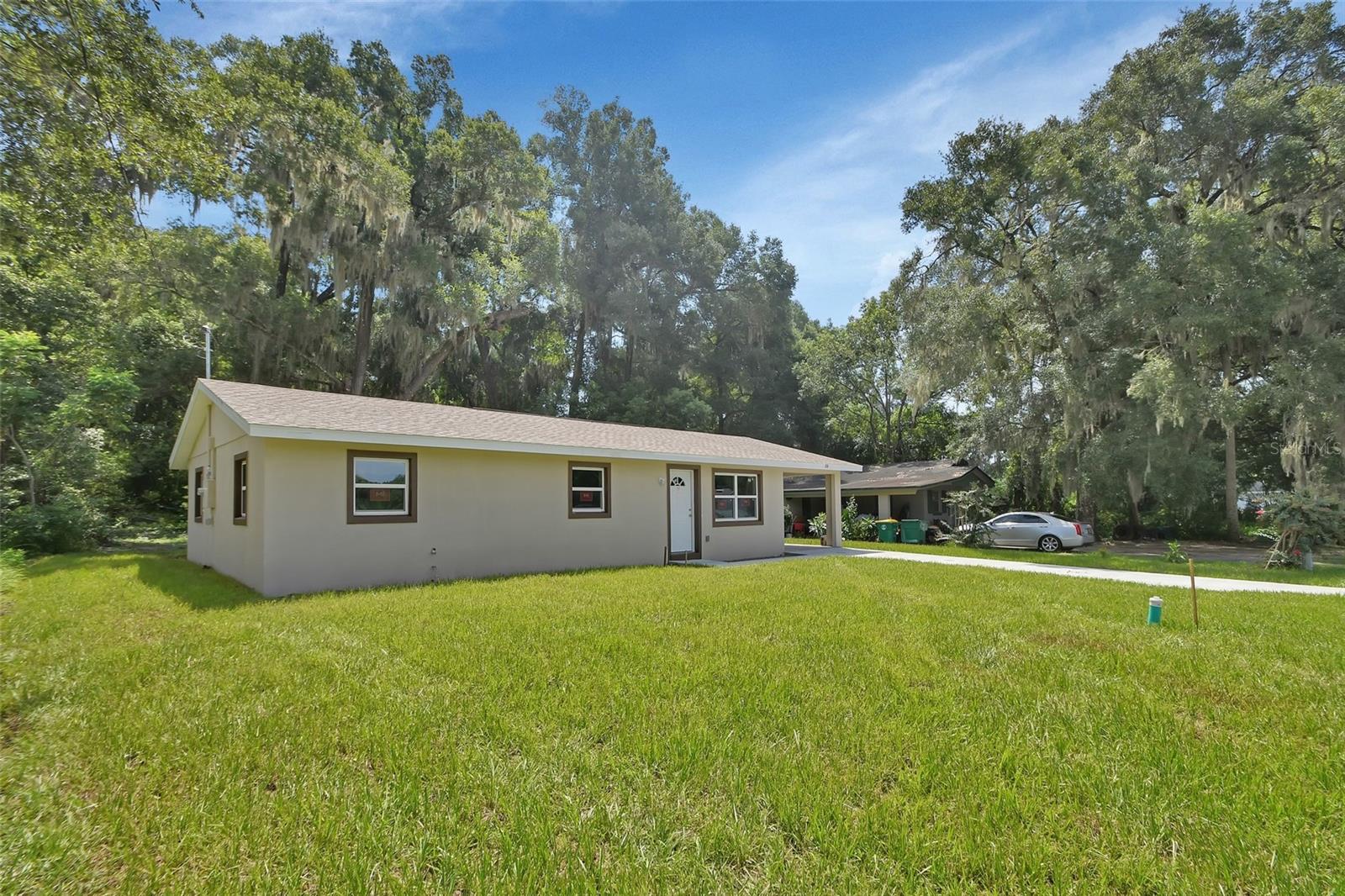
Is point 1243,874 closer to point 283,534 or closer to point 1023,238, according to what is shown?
point 283,534

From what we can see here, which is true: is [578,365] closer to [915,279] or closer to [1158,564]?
[915,279]

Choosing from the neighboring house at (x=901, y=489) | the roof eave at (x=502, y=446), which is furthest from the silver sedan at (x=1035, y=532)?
the roof eave at (x=502, y=446)

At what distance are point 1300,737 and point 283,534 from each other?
35.0 ft

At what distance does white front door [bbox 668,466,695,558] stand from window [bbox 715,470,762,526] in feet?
2.41

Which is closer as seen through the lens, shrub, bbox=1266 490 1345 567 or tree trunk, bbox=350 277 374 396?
shrub, bbox=1266 490 1345 567

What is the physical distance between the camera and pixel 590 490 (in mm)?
12289

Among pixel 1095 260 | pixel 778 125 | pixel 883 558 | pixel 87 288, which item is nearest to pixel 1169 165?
pixel 1095 260

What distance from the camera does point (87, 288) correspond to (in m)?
17.9

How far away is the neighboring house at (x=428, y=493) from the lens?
8742mm

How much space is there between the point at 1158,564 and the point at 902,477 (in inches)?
355

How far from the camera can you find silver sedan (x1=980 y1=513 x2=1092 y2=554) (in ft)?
57.0

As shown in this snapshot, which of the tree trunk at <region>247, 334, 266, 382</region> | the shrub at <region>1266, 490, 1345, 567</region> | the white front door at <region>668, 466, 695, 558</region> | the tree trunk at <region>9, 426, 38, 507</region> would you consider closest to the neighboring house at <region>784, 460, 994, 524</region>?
the shrub at <region>1266, 490, 1345, 567</region>

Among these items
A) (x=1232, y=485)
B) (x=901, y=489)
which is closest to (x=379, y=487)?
(x=901, y=489)

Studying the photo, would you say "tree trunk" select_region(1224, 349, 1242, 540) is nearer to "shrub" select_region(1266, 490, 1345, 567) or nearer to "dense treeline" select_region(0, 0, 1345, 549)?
"dense treeline" select_region(0, 0, 1345, 549)
